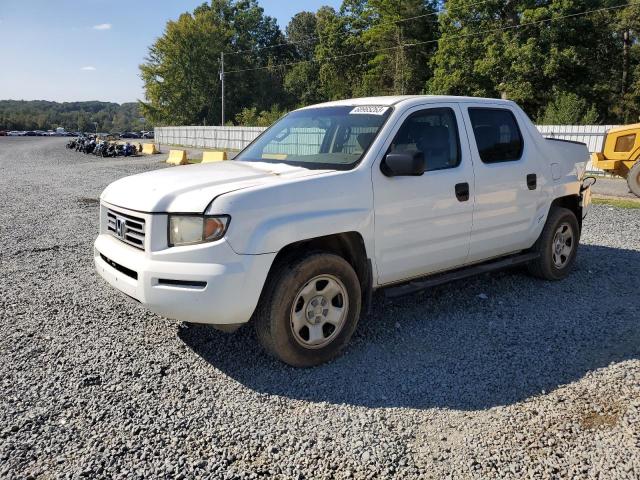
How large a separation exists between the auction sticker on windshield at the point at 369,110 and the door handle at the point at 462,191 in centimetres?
91

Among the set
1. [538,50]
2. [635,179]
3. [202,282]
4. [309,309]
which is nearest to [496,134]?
[309,309]

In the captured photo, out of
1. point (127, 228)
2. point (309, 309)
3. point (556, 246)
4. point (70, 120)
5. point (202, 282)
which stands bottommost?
point (309, 309)

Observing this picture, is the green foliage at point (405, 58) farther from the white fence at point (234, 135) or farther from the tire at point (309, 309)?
the tire at point (309, 309)

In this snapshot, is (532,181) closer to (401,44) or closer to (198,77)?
(401,44)

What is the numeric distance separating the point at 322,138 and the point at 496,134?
174 cm

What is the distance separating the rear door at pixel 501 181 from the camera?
4852 mm

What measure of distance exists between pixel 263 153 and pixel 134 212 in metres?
1.56

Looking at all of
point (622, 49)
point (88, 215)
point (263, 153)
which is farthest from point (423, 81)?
point (263, 153)

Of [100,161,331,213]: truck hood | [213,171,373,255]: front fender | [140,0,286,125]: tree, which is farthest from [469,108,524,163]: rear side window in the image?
[140,0,286,125]: tree

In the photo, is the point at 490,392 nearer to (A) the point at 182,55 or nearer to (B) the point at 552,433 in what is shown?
(B) the point at 552,433

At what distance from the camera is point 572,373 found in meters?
3.81

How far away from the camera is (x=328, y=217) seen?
3777mm

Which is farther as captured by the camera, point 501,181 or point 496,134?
point 496,134

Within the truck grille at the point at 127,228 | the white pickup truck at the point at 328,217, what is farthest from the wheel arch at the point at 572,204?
the truck grille at the point at 127,228
